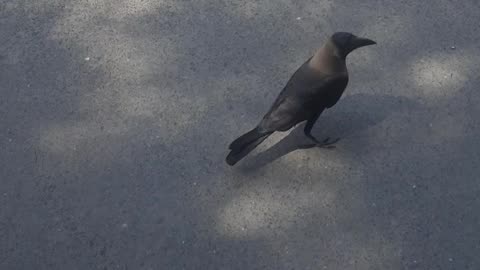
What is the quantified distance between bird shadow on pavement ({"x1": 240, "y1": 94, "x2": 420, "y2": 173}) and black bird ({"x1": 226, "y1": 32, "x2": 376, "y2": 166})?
251 mm

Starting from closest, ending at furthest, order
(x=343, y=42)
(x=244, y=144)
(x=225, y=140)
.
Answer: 1. (x=343, y=42)
2. (x=244, y=144)
3. (x=225, y=140)

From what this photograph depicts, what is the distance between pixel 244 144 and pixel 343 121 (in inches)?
30.5

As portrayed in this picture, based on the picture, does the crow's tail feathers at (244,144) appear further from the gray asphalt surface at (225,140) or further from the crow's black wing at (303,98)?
the gray asphalt surface at (225,140)

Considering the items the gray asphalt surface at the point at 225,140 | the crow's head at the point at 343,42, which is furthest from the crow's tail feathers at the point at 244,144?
the crow's head at the point at 343,42

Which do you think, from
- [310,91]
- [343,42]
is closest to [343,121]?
[310,91]

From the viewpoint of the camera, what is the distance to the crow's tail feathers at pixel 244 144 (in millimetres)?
3600

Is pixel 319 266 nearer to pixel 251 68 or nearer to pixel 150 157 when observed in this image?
pixel 150 157

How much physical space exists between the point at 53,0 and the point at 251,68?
1.80m

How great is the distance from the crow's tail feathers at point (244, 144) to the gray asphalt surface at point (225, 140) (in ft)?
0.61

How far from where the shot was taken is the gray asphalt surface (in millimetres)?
3467

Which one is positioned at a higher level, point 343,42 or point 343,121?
point 343,42

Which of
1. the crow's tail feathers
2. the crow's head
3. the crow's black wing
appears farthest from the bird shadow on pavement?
the crow's head

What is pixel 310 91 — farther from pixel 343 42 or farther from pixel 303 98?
pixel 343 42

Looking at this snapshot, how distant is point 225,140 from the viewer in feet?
13.0
